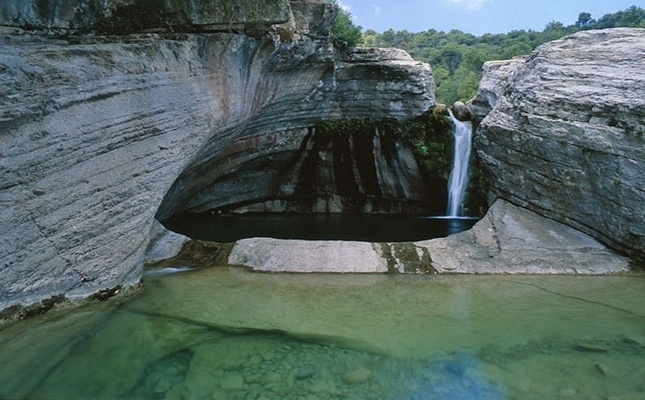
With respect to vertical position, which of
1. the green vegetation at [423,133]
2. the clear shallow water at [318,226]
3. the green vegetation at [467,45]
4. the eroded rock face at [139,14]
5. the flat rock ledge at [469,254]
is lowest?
the clear shallow water at [318,226]

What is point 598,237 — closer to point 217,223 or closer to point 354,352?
point 354,352

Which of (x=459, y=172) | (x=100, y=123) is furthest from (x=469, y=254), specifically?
(x=100, y=123)

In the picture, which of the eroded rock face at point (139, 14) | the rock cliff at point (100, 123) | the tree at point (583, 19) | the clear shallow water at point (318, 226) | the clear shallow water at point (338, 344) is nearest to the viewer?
the clear shallow water at point (338, 344)

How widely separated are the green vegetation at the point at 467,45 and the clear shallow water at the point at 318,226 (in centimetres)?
1527

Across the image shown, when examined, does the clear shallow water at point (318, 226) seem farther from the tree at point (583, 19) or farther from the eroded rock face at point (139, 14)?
the tree at point (583, 19)

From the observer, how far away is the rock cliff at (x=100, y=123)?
4961mm

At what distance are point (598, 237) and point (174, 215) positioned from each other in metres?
10.5

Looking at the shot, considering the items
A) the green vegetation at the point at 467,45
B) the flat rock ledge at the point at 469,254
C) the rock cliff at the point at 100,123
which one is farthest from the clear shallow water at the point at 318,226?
the green vegetation at the point at 467,45

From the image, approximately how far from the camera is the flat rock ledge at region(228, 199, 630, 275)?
291 inches

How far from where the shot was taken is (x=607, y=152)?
7.36 meters

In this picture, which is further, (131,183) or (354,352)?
(131,183)

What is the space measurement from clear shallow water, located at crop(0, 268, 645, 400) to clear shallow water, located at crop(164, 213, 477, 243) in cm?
471

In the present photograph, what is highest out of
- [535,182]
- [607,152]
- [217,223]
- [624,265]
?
[607,152]

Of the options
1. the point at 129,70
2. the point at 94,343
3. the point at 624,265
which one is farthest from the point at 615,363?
the point at 129,70
